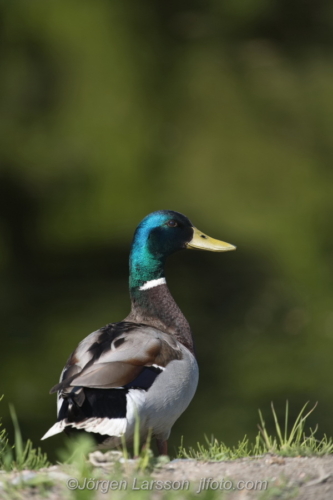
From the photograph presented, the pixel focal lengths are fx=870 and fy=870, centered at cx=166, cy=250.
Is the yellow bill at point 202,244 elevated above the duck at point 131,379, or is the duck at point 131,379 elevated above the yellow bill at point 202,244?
the yellow bill at point 202,244

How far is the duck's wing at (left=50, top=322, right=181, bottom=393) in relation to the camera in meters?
3.40

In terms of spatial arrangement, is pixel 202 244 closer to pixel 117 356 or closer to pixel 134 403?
pixel 117 356

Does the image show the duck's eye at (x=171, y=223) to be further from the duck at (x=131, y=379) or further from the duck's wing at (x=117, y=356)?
the duck's wing at (x=117, y=356)

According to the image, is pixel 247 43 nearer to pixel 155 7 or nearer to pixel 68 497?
pixel 155 7

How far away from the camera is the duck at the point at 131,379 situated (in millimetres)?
3398

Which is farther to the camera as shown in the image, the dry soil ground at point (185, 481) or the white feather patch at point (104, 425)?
the white feather patch at point (104, 425)

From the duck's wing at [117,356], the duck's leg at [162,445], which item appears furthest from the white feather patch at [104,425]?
the duck's leg at [162,445]

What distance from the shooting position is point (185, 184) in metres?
8.72

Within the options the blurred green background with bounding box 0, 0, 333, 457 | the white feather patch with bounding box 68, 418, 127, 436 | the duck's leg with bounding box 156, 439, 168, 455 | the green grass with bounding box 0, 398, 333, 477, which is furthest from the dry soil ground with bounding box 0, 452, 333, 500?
the blurred green background with bounding box 0, 0, 333, 457

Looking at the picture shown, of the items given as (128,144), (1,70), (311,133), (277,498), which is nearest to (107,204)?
(128,144)

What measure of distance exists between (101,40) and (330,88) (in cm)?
256

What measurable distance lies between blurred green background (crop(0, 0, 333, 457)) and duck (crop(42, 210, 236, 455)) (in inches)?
119

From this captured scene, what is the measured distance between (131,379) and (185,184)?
5.35 m

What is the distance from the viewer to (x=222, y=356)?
25.4ft
